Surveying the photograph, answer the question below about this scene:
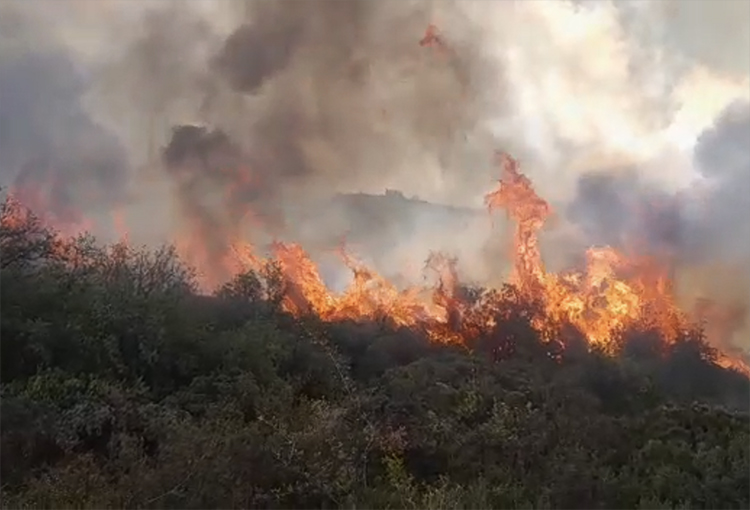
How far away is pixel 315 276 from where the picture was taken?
33375 mm

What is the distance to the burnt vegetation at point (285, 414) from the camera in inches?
592

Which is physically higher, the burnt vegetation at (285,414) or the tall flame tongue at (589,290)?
the tall flame tongue at (589,290)

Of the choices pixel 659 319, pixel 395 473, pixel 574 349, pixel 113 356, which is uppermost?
pixel 659 319

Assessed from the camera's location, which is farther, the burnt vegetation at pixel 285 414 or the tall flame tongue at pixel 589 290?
the tall flame tongue at pixel 589 290

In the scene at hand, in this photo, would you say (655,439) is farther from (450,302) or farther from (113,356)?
(450,302)

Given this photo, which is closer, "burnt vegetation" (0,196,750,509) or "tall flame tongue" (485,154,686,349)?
"burnt vegetation" (0,196,750,509)

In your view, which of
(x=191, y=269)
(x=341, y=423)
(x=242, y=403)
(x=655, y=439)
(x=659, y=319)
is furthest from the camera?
(x=659, y=319)

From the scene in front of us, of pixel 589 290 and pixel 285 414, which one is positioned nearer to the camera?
pixel 285 414

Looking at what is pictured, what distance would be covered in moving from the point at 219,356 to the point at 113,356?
10.4ft

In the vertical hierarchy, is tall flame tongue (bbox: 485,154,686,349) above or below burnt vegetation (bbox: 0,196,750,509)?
above

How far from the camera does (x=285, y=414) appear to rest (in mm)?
18359

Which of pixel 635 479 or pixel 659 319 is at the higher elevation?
pixel 659 319

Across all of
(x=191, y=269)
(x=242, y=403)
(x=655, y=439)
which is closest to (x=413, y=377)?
(x=242, y=403)

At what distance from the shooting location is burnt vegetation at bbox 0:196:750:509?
49.4 ft
